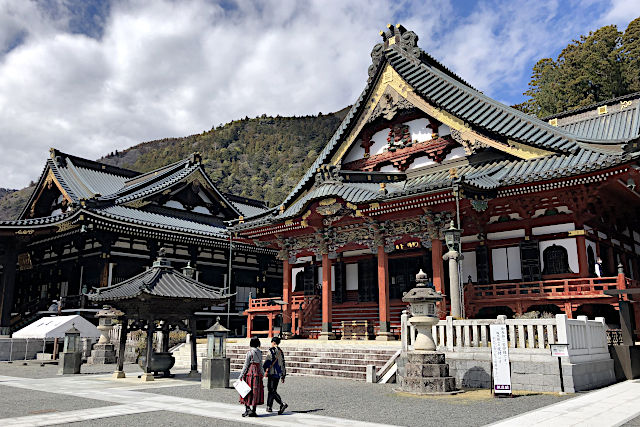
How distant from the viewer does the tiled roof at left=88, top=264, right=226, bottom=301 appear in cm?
1525

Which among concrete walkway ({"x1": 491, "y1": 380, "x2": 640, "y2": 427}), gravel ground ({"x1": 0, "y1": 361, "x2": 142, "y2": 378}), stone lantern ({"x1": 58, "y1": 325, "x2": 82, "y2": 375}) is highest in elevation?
stone lantern ({"x1": 58, "y1": 325, "x2": 82, "y2": 375})

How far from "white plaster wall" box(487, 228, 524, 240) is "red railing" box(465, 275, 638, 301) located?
187cm

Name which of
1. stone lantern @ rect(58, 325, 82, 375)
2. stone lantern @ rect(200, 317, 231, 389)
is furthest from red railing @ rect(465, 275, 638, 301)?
stone lantern @ rect(58, 325, 82, 375)

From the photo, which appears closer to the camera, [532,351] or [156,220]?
[532,351]

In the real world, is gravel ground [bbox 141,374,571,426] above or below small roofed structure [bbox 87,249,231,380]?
below

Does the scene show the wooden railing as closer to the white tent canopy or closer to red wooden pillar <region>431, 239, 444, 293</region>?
red wooden pillar <region>431, 239, 444, 293</region>

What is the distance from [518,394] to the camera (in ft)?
37.2

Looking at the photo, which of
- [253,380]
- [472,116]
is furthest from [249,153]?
[253,380]

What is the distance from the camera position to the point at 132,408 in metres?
9.92

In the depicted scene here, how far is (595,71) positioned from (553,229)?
31.8 metres

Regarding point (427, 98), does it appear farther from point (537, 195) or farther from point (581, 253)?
point (581, 253)

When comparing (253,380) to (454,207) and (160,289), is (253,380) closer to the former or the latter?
(160,289)

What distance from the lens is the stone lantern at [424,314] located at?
12398mm

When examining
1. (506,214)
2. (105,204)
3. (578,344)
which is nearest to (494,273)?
(506,214)
